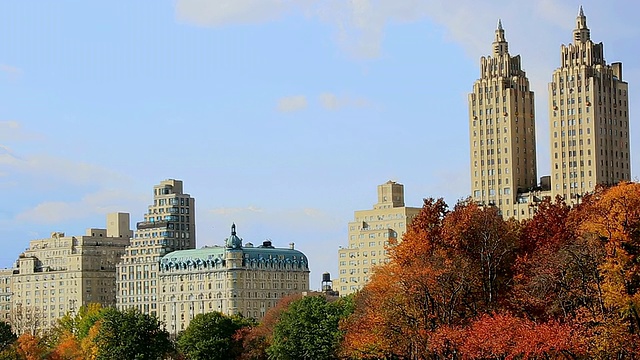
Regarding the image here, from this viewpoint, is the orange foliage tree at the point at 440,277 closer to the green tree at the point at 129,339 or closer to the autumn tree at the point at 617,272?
the autumn tree at the point at 617,272

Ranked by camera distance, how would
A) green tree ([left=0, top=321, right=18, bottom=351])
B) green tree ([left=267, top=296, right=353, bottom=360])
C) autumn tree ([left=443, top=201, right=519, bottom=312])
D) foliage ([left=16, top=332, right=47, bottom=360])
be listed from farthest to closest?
green tree ([left=0, top=321, right=18, bottom=351])
foliage ([left=16, top=332, right=47, bottom=360])
green tree ([left=267, top=296, right=353, bottom=360])
autumn tree ([left=443, top=201, right=519, bottom=312])

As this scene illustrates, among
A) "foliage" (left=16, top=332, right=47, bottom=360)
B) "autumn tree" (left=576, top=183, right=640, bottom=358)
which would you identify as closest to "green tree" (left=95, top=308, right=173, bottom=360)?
"foliage" (left=16, top=332, right=47, bottom=360)

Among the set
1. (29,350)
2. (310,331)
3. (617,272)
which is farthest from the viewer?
(29,350)

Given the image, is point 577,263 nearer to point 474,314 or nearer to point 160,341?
point 474,314

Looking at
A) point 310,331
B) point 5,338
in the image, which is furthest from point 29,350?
point 310,331

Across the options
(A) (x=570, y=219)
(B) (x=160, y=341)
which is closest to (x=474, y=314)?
(A) (x=570, y=219)

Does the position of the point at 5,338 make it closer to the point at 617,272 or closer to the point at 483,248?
the point at 483,248

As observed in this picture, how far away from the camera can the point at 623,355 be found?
110000mm

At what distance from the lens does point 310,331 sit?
6698 inches

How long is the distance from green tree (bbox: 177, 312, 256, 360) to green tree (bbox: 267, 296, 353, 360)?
41.7ft

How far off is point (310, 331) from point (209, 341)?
2270 cm

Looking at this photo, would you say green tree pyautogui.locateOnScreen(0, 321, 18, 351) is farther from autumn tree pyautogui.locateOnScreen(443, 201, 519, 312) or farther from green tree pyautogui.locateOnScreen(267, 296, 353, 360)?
autumn tree pyautogui.locateOnScreen(443, 201, 519, 312)

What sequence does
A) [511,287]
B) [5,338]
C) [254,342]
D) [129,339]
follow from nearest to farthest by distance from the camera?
[511,287]
[129,339]
[254,342]
[5,338]

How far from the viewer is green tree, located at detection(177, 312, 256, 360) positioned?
187m
